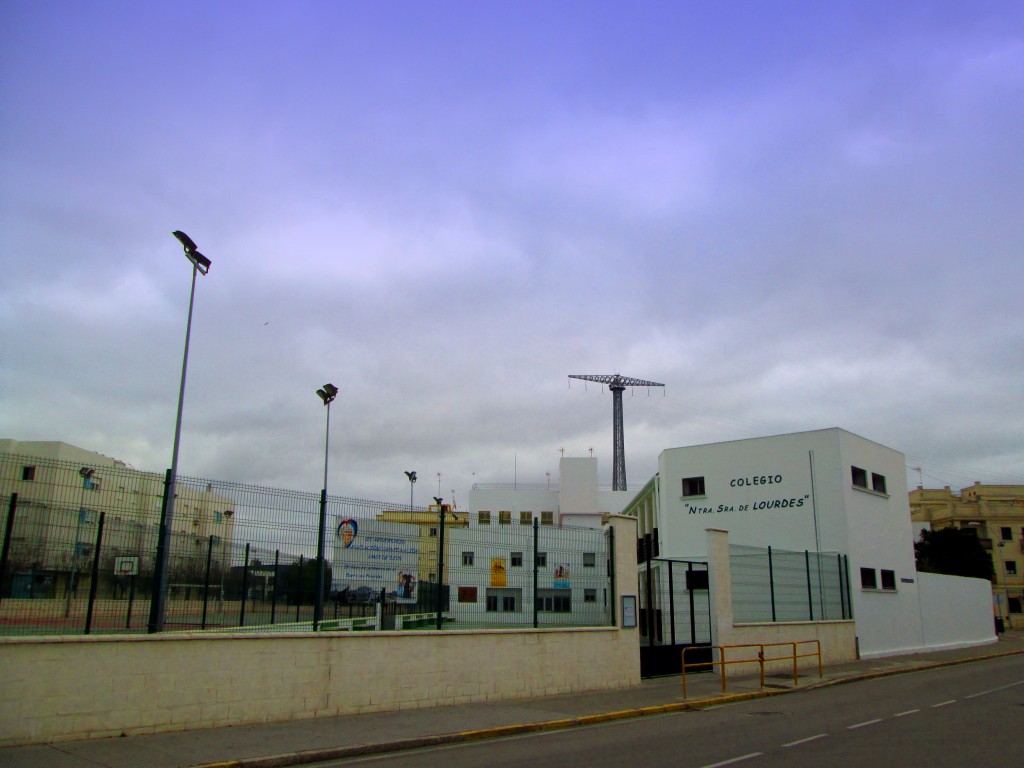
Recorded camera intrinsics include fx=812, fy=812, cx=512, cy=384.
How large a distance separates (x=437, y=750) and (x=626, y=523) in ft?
29.0

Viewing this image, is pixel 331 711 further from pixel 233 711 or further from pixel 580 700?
pixel 580 700

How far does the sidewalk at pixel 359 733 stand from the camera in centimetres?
947

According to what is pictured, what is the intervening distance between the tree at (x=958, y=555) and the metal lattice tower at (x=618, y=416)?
3579cm

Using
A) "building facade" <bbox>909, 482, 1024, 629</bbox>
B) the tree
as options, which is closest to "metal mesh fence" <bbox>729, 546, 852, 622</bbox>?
the tree

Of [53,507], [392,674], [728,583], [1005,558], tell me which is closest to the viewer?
[53,507]

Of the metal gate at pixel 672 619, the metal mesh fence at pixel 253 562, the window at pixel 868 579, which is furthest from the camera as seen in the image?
the window at pixel 868 579

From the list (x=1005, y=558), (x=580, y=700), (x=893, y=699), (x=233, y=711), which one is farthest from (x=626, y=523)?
(x=1005, y=558)

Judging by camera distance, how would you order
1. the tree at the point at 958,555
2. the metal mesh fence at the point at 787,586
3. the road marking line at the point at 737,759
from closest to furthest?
the road marking line at the point at 737,759, the metal mesh fence at the point at 787,586, the tree at the point at 958,555

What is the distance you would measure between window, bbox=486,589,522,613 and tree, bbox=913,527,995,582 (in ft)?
191

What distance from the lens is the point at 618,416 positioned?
112688 millimetres

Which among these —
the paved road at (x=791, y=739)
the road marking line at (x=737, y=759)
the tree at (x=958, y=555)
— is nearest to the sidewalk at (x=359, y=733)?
the paved road at (x=791, y=739)

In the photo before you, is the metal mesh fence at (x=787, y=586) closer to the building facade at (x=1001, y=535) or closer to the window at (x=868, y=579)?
the window at (x=868, y=579)

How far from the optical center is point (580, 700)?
1585cm

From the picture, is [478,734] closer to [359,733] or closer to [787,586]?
[359,733]
